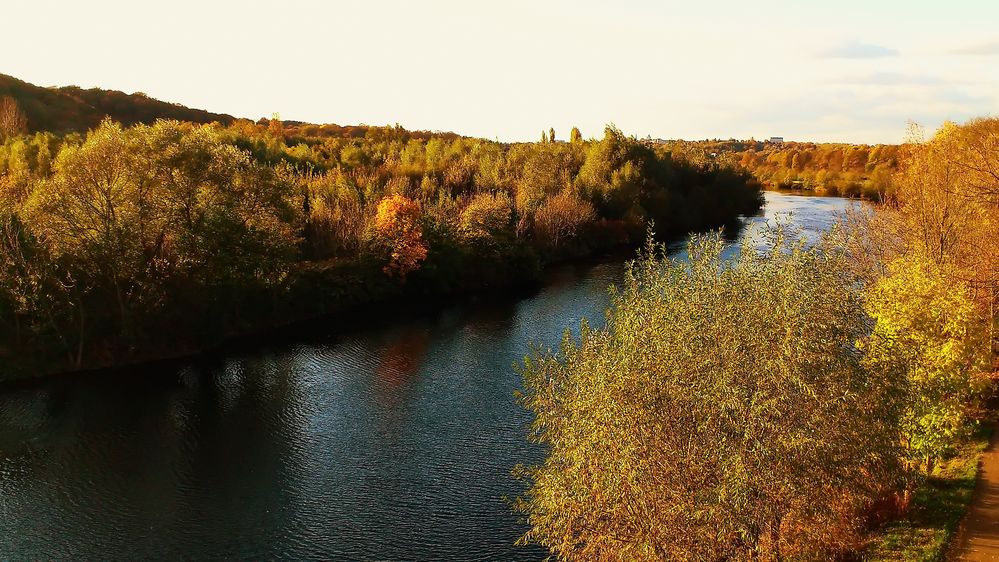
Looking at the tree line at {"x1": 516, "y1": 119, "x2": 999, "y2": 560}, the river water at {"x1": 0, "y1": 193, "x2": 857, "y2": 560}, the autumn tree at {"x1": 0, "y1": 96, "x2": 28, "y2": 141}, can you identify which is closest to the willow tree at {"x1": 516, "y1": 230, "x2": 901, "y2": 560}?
the tree line at {"x1": 516, "y1": 119, "x2": 999, "y2": 560}

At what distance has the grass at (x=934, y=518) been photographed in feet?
65.2

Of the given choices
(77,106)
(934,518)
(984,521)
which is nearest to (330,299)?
(934,518)

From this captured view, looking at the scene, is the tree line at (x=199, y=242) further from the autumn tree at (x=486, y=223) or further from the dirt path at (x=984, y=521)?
the dirt path at (x=984, y=521)

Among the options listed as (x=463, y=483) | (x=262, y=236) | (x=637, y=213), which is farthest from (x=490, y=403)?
(x=637, y=213)

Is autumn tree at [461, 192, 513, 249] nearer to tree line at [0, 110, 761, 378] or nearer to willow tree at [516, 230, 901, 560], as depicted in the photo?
tree line at [0, 110, 761, 378]

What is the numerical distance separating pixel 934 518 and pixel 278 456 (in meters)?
27.7

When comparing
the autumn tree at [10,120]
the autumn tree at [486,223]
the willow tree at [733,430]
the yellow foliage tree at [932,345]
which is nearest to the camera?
the willow tree at [733,430]

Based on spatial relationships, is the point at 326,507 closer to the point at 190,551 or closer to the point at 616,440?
the point at 190,551

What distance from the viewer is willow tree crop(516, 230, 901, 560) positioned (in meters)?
15.8

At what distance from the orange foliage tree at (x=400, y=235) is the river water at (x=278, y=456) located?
14.6 m

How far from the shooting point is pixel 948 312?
25.4 metres

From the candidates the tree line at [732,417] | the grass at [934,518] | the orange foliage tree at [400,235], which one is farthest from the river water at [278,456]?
the orange foliage tree at [400,235]

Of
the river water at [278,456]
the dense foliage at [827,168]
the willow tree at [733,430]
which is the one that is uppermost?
the dense foliage at [827,168]

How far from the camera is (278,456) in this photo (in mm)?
31500
